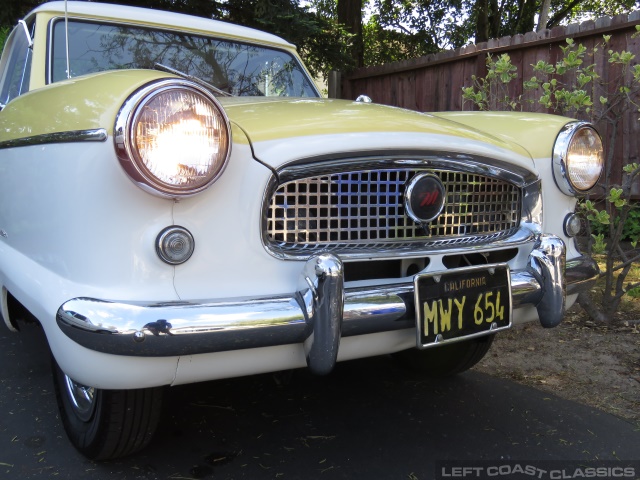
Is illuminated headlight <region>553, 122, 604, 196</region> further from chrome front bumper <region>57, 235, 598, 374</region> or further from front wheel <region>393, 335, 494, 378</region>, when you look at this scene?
chrome front bumper <region>57, 235, 598, 374</region>

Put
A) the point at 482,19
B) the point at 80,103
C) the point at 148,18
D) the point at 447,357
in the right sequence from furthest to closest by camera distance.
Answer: the point at 482,19 → the point at 148,18 → the point at 447,357 → the point at 80,103

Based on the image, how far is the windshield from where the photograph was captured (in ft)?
8.64

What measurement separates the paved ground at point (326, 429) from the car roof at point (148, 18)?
1.69 m

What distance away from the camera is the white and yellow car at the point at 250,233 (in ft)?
4.76

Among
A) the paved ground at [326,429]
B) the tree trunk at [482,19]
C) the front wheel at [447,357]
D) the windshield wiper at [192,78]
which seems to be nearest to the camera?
the paved ground at [326,429]

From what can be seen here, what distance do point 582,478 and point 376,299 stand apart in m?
0.96

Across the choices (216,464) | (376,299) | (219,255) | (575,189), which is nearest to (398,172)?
(376,299)

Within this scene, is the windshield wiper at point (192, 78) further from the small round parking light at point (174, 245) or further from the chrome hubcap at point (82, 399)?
the chrome hubcap at point (82, 399)

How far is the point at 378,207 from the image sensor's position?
1.82 m

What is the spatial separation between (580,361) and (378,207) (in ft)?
5.59

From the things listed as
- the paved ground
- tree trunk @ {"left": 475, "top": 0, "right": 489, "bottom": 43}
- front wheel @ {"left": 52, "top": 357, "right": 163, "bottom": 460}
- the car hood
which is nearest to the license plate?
the car hood

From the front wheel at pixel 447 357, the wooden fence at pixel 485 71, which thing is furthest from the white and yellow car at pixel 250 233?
the wooden fence at pixel 485 71

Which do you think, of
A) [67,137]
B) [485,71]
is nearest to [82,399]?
[67,137]

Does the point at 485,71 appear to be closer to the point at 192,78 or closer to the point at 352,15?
the point at 352,15
